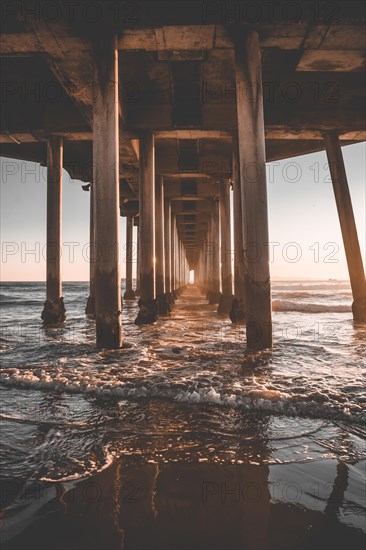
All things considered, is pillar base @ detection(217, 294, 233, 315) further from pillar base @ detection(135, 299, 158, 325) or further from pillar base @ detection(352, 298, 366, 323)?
pillar base @ detection(352, 298, 366, 323)

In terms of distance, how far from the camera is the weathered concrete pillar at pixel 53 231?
8539 mm

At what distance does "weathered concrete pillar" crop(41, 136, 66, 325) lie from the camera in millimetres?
8539

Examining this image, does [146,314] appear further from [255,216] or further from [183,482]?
[183,482]

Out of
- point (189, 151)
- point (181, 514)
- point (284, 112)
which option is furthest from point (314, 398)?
point (189, 151)

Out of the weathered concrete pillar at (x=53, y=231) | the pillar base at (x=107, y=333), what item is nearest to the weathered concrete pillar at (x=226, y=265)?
the weathered concrete pillar at (x=53, y=231)

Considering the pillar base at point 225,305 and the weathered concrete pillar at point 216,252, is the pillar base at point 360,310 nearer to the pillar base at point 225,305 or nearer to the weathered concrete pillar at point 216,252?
the pillar base at point 225,305

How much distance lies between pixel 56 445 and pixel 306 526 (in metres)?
1.51

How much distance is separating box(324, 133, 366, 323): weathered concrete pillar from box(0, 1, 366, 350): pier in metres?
0.03

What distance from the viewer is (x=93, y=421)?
2457 mm

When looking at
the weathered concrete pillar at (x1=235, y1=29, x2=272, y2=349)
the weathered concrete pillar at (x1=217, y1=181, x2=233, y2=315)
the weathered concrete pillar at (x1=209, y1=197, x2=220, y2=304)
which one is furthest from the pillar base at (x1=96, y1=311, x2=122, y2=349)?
the weathered concrete pillar at (x1=209, y1=197, x2=220, y2=304)

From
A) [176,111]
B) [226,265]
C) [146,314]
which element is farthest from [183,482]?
[226,265]

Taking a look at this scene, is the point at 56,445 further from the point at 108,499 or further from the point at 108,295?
the point at 108,295

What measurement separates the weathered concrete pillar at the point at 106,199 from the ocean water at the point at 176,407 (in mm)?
576

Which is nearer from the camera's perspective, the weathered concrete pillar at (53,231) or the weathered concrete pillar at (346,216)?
the weathered concrete pillar at (346,216)
